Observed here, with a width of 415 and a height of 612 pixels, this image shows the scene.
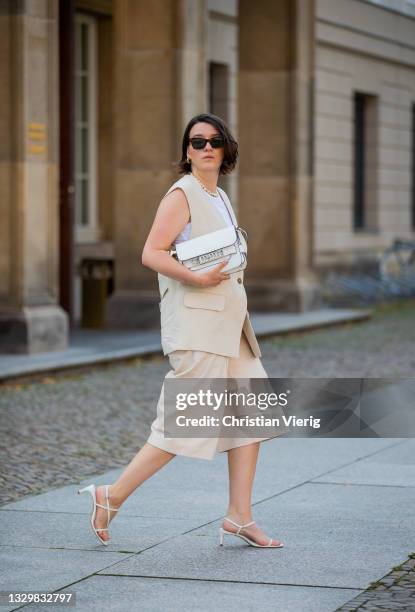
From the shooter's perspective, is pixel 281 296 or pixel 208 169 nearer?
pixel 208 169

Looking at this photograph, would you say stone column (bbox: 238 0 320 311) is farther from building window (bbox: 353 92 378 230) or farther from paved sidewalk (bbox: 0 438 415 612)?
paved sidewalk (bbox: 0 438 415 612)

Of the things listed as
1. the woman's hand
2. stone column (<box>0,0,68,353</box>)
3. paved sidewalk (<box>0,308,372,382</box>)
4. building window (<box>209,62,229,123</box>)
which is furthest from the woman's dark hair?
building window (<box>209,62,229,123</box>)

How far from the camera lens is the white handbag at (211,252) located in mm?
5883

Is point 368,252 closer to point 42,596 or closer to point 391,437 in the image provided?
point 391,437

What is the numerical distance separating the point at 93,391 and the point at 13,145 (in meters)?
2.99

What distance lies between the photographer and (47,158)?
564 inches

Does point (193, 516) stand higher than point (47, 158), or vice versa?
point (47, 158)

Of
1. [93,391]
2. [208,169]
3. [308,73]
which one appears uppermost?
[308,73]

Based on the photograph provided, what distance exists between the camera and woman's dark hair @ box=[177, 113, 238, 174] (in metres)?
6.05

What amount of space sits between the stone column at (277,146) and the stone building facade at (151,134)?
19 mm

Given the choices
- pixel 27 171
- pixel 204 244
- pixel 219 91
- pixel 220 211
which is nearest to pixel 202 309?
pixel 204 244

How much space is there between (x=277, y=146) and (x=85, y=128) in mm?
2547

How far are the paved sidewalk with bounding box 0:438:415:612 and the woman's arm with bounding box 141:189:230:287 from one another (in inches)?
43.6

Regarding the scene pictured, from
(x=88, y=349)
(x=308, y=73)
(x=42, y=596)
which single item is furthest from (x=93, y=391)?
(x=308, y=73)
